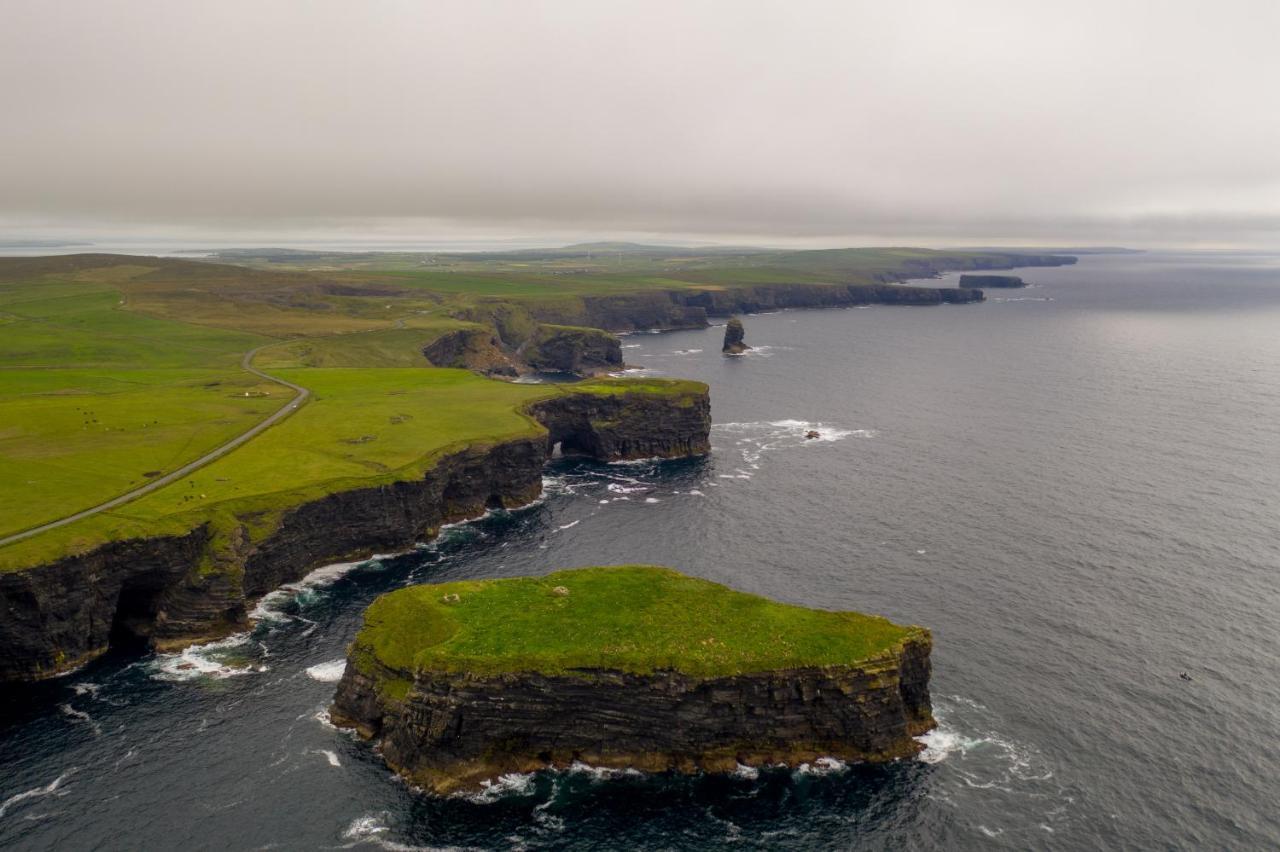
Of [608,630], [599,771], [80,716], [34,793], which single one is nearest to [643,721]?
[599,771]

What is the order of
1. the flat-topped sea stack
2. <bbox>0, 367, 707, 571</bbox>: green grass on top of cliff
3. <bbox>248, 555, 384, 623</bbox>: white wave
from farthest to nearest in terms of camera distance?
<bbox>248, 555, 384, 623</bbox>: white wave < <bbox>0, 367, 707, 571</bbox>: green grass on top of cliff < the flat-topped sea stack

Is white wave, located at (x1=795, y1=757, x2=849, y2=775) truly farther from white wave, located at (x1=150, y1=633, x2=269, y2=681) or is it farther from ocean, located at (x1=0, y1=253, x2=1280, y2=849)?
white wave, located at (x1=150, y1=633, x2=269, y2=681)

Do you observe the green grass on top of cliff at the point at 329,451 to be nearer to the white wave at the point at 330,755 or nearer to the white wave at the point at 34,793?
the white wave at the point at 34,793

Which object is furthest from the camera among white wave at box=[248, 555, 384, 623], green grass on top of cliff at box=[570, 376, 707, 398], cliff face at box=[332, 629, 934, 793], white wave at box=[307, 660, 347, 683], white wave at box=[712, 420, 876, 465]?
green grass on top of cliff at box=[570, 376, 707, 398]

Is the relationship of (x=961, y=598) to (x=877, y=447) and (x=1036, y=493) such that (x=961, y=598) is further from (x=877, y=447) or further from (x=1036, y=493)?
(x=877, y=447)

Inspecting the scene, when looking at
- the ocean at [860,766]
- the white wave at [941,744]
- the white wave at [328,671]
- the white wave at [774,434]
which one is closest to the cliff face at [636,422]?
the white wave at [774,434]

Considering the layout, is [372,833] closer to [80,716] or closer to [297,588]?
[80,716]

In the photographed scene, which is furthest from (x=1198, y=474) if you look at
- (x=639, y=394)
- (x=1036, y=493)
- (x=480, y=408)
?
(x=480, y=408)

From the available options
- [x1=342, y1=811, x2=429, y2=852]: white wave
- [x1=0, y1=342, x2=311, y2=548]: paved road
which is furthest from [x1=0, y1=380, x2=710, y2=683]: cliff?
[x1=342, y1=811, x2=429, y2=852]: white wave
